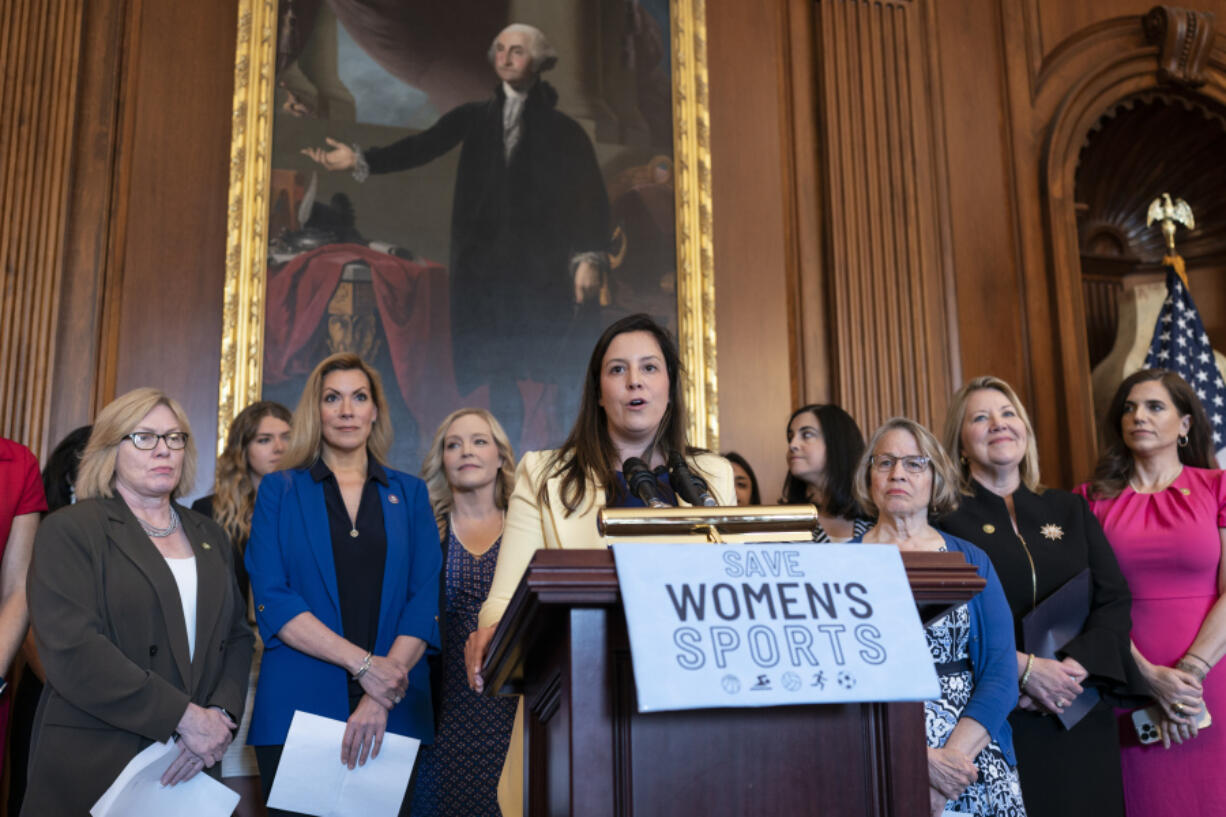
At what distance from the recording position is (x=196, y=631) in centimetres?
321

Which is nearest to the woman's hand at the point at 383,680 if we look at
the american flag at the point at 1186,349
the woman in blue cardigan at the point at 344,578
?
the woman in blue cardigan at the point at 344,578

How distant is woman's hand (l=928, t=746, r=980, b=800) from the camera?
2674 millimetres

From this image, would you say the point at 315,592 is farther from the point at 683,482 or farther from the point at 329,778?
the point at 683,482

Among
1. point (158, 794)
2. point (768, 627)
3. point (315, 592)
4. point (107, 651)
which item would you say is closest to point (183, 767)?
point (158, 794)

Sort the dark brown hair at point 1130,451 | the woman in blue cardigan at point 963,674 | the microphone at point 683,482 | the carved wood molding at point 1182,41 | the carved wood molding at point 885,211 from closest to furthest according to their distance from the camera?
1. the microphone at point 683,482
2. the woman in blue cardigan at point 963,674
3. the dark brown hair at point 1130,451
4. the carved wood molding at point 885,211
5. the carved wood molding at point 1182,41

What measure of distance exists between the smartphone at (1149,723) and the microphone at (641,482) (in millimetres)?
2376

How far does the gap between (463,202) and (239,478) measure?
6.15ft

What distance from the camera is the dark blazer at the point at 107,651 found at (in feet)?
9.66

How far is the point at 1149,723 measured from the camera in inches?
144

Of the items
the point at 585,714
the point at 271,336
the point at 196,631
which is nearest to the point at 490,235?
→ the point at 271,336

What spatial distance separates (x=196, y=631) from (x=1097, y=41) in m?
5.86

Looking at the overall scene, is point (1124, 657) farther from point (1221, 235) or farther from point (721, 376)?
point (1221, 235)

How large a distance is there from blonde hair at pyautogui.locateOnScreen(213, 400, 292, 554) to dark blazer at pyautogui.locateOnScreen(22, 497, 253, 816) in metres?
0.76

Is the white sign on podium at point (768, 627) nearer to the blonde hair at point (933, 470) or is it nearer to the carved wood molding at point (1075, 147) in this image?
the blonde hair at point (933, 470)
